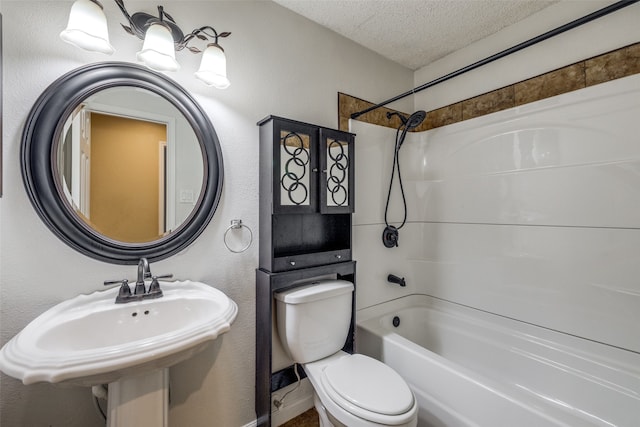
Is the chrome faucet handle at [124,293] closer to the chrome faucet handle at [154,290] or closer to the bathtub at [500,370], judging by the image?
the chrome faucet handle at [154,290]

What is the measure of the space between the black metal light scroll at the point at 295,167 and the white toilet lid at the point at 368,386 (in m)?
0.90

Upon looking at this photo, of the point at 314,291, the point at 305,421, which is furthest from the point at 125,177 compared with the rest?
the point at 305,421

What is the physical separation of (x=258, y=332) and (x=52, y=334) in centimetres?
87

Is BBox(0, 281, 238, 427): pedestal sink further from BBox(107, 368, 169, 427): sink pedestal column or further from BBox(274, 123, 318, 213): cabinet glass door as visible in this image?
BBox(274, 123, 318, 213): cabinet glass door

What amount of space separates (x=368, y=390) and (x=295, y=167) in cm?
115

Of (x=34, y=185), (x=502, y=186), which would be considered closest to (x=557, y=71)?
(x=502, y=186)

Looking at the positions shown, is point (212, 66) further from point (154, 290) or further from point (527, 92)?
point (527, 92)

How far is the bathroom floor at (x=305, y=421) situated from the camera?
63.9 inches

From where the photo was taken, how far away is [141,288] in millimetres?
1130

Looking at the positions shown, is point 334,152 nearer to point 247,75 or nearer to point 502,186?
point 247,75

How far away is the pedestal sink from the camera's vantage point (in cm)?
72

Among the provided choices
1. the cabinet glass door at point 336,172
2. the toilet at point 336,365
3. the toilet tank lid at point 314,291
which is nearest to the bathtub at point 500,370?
the toilet at point 336,365

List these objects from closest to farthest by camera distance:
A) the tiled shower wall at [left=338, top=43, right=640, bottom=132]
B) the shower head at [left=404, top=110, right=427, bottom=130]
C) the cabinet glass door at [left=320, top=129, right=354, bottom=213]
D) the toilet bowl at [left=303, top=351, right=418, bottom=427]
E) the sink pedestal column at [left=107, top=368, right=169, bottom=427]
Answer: the sink pedestal column at [left=107, top=368, right=169, bottom=427] < the toilet bowl at [left=303, top=351, right=418, bottom=427] < the tiled shower wall at [left=338, top=43, right=640, bottom=132] < the cabinet glass door at [left=320, top=129, right=354, bottom=213] < the shower head at [left=404, top=110, right=427, bottom=130]

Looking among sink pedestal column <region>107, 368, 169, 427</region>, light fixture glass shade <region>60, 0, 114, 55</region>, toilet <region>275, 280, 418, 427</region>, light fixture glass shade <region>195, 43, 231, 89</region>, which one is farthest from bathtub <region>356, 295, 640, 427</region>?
light fixture glass shade <region>60, 0, 114, 55</region>
